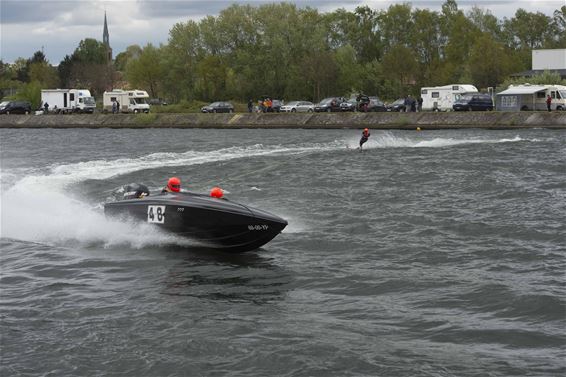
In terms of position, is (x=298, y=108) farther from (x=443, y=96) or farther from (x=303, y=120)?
(x=443, y=96)

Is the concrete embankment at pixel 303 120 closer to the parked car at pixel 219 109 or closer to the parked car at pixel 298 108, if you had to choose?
the parked car at pixel 219 109

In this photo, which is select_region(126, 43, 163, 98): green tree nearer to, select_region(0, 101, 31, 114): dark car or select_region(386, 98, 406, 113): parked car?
select_region(0, 101, 31, 114): dark car

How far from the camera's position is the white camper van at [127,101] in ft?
315

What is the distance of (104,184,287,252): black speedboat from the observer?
20891 millimetres

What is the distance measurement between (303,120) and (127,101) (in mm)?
26375

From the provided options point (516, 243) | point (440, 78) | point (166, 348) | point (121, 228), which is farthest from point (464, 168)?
point (440, 78)

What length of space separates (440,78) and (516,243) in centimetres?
9234

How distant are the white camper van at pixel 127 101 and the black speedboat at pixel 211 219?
75390 millimetres

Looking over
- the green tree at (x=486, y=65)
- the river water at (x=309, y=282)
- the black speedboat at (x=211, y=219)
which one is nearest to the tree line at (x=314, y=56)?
the green tree at (x=486, y=65)

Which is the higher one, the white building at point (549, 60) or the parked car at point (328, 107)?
the white building at point (549, 60)

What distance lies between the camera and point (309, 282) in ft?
61.1

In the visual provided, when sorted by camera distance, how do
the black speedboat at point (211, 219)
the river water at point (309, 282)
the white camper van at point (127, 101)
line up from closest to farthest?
the river water at point (309, 282) < the black speedboat at point (211, 219) < the white camper van at point (127, 101)

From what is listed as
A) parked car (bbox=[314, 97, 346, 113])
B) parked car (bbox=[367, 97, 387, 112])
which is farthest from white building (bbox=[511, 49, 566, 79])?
parked car (bbox=[314, 97, 346, 113])

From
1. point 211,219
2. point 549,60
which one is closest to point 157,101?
point 549,60
